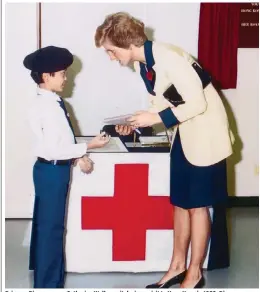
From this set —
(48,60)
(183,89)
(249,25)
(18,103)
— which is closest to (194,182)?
(183,89)

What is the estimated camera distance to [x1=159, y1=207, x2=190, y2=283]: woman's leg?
174cm

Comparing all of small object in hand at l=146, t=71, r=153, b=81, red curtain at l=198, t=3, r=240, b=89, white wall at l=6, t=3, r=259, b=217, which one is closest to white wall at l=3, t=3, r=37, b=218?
white wall at l=6, t=3, r=259, b=217

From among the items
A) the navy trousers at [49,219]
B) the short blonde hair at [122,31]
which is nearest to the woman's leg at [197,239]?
the navy trousers at [49,219]

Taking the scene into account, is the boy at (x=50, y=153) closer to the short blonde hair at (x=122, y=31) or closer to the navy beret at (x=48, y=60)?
the navy beret at (x=48, y=60)

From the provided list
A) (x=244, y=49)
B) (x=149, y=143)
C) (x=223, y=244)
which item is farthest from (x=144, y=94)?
(x=223, y=244)

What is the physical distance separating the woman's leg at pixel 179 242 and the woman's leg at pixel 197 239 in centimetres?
7

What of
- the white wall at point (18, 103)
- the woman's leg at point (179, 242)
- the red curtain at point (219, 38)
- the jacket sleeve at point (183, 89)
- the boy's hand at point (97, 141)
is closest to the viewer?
the jacket sleeve at point (183, 89)

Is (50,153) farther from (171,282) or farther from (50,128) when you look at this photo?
(171,282)

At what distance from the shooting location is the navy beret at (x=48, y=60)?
1.53 m

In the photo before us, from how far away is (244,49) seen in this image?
2807 mm

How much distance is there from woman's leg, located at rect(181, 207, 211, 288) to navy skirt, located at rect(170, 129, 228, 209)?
5cm

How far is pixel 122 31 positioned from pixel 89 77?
119 centimetres

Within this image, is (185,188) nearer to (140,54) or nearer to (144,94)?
(140,54)

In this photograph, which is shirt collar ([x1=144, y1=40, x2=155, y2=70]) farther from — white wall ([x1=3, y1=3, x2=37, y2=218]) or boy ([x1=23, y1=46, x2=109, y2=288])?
white wall ([x1=3, y1=3, x2=37, y2=218])
